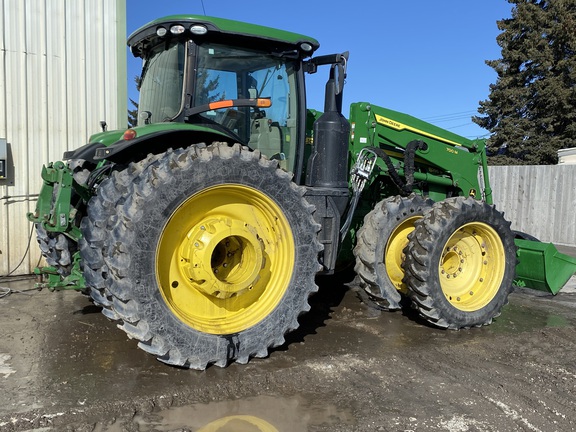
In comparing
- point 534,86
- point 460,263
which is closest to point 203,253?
point 460,263

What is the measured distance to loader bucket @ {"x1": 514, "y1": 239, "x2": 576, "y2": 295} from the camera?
612 centimetres

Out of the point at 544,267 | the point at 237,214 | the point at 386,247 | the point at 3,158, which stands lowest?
the point at 544,267

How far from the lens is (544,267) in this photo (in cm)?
612

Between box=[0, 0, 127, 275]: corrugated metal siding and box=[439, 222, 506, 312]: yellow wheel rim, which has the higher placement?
box=[0, 0, 127, 275]: corrugated metal siding

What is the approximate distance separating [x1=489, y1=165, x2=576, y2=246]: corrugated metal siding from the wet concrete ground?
8074 millimetres

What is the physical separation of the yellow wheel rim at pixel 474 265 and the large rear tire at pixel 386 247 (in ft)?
1.57

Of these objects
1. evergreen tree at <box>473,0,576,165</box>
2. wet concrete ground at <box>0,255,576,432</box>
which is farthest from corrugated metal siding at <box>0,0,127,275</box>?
evergreen tree at <box>473,0,576,165</box>

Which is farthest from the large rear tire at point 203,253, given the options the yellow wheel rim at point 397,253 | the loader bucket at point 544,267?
the loader bucket at point 544,267

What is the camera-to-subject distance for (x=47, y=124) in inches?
290

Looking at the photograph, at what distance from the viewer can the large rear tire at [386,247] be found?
5.23m

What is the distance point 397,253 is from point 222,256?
221 cm

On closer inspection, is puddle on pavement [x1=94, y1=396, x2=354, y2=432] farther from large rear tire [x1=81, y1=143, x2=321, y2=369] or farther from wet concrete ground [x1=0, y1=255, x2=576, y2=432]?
large rear tire [x1=81, y1=143, x2=321, y2=369]

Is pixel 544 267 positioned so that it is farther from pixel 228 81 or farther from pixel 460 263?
pixel 228 81

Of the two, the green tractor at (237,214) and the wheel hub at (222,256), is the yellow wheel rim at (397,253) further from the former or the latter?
the wheel hub at (222,256)
